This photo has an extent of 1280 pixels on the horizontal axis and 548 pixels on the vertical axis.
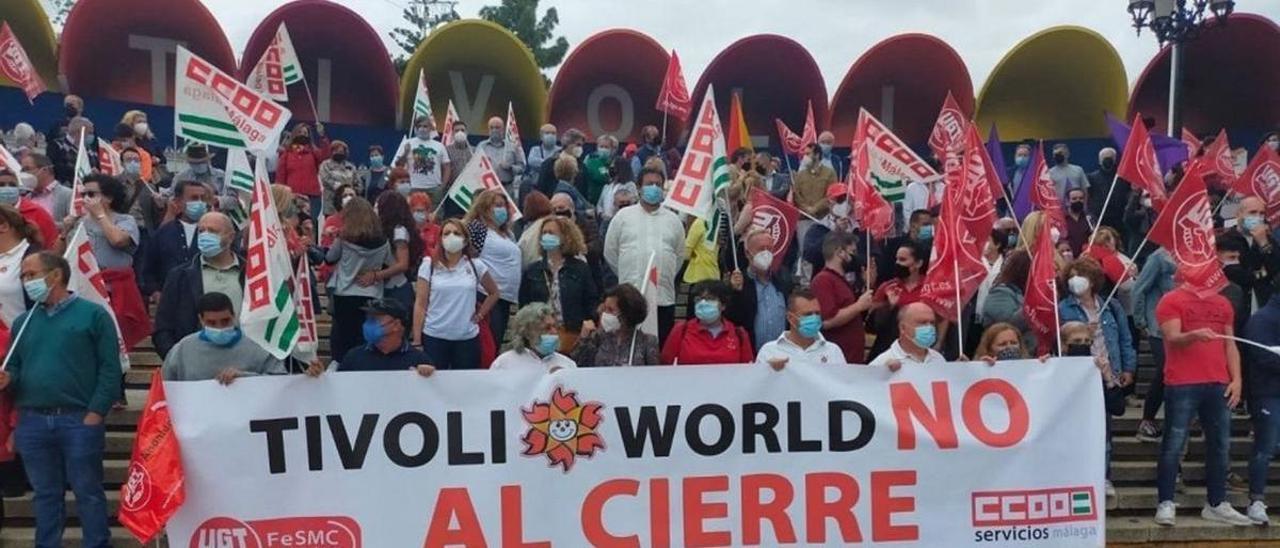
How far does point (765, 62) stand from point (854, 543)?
17.4m

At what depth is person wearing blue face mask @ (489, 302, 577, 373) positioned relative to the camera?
6.14m

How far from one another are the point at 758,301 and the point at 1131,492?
2766mm

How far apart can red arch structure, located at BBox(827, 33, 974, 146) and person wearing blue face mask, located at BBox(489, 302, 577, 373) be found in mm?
16966

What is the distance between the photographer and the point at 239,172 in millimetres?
8336

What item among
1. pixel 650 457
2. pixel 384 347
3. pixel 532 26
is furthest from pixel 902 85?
pixel 532 26

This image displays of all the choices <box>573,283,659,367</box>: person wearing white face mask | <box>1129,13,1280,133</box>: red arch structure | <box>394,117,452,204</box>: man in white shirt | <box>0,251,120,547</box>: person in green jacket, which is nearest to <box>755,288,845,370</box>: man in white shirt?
<box>573,283,659,367</box>: person wearing white face mask

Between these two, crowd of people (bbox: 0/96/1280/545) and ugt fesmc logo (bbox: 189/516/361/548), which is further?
crowd of people (bbox: 0/96/1280/545)

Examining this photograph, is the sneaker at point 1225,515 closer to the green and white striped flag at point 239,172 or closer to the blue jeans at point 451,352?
the blue jeans at point 451,352

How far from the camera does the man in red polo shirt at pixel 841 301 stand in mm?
7566

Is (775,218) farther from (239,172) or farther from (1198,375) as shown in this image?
(239,172)

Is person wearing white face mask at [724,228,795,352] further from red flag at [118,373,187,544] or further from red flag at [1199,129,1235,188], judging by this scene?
red flag at [1199,129,1235,188]

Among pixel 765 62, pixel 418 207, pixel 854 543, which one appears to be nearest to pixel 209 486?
pixel 854 543

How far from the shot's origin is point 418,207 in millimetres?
9336

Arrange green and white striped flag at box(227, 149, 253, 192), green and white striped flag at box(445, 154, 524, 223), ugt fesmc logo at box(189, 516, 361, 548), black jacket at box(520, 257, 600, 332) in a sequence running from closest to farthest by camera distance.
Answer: ugt fesmc logo at box(189, 516, 361, 548)
black jacket at box(520, 257, 600, 332)
green and white striped flag at box(227, 149, 253, 192)
green and white striped flag at box(445, 154, 524, 223)
